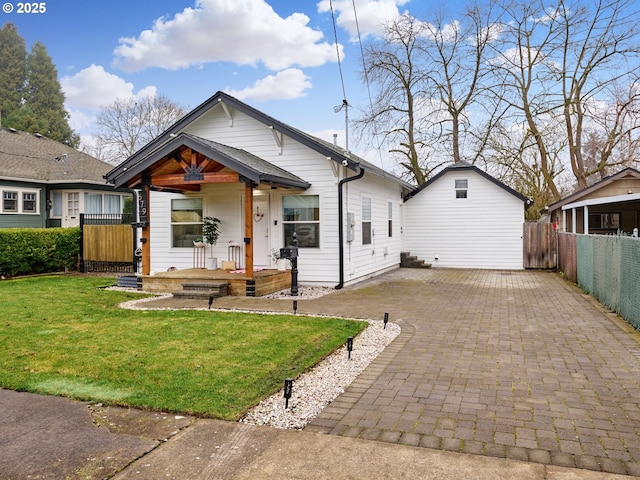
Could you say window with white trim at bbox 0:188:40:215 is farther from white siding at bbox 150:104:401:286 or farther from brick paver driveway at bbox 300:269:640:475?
brick paver driveway at bbox 300:269:640:475

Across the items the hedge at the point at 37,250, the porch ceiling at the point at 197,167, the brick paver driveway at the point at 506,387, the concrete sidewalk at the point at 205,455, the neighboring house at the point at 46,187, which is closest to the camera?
the concrete sidewalk at the point at 205,455

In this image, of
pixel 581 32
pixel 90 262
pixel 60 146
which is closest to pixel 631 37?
pixel 581 32

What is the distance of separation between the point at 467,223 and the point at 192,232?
10978 millimetres

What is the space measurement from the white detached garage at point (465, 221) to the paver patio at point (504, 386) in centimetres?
933

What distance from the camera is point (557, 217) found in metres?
21.2

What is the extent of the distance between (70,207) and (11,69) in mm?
26943

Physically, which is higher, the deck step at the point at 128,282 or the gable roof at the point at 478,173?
the gable roof at the point at 478,173

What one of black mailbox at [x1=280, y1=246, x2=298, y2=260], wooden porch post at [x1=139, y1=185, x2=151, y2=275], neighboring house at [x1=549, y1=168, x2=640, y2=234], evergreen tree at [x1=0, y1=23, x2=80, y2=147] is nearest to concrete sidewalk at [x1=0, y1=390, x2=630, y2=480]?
black mailbox at [x1=280, y1=246, x2=298, y2=260]

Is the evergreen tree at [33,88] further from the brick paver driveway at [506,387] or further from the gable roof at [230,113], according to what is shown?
the brick paver driveway at [506,387]

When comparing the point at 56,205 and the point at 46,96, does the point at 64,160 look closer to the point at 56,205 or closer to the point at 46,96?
the point at 56,205

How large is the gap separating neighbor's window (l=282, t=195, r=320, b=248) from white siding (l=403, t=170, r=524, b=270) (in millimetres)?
8231

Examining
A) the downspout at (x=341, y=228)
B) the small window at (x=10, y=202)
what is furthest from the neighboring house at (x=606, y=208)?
the small window at (x=10, y=202)

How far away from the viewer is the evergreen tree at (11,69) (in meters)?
37.7

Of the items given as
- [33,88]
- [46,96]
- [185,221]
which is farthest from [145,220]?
[33,88]
